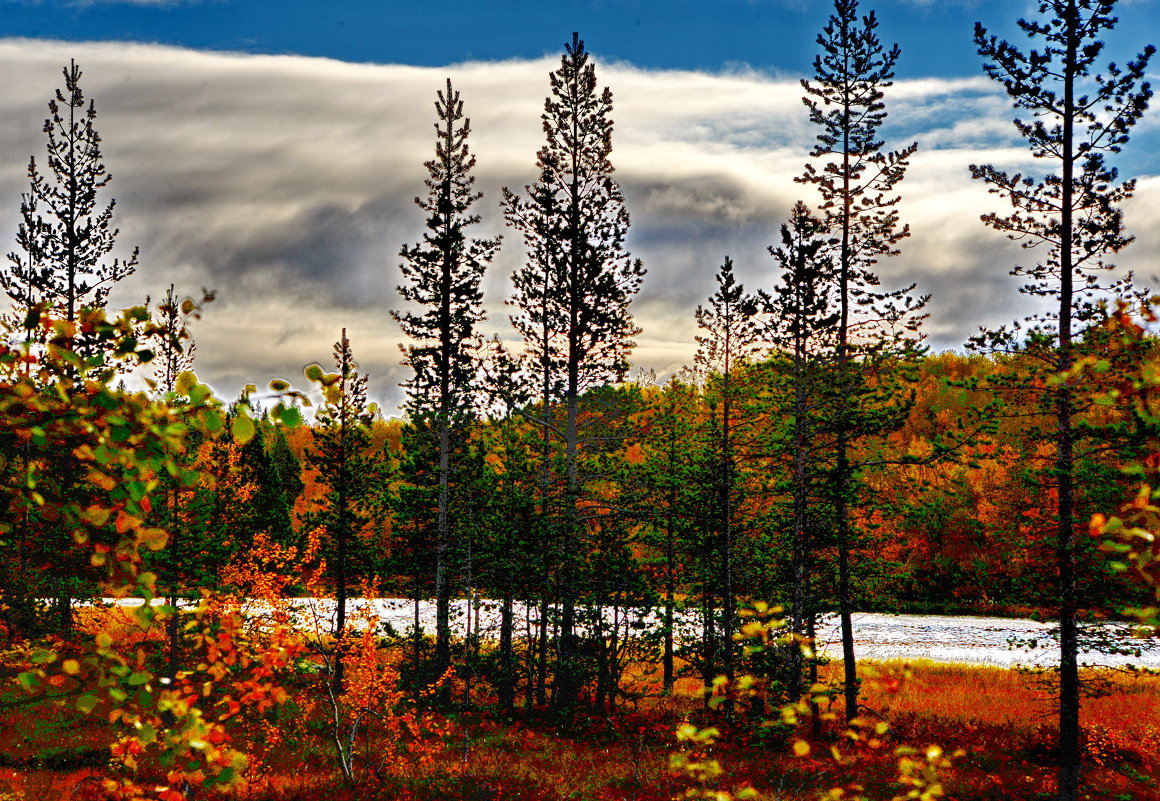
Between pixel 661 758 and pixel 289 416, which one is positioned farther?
pixel 661 758

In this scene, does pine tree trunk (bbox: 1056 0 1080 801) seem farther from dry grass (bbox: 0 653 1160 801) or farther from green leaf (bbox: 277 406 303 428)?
green leaf (bbox: 277 406 303 428)

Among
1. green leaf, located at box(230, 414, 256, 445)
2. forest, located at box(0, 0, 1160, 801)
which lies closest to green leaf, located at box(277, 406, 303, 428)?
green leaf, located at box(230, 414, 256, 445)

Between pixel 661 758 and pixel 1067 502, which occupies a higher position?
pixel 1067 502

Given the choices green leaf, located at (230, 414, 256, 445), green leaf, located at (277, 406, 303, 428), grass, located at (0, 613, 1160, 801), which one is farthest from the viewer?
grass, located at (0, 613, 1160, 801)

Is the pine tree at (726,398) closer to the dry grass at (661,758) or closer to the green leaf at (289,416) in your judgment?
the dry grass at (661,758)

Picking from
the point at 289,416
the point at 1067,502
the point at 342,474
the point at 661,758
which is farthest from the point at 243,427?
the point at 342,474

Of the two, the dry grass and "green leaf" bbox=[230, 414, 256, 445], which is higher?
"green leaf" bbox=[230, 414, 256, 445]

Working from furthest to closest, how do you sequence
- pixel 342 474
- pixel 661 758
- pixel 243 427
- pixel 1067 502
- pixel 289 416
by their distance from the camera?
pixel 342 474 → pixel 661 758 → pixel 1067 502 → pixel 289 416 → pixel 243 427

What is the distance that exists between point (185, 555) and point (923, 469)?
44819 mm

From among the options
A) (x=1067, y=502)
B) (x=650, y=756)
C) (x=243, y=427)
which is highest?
(x=243, y=427)

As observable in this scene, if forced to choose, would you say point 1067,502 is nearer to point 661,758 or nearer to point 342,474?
point 661,758

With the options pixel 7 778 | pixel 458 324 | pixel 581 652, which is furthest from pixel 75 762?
pixel 458 324

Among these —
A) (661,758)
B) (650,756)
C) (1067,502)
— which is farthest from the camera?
(650,756)

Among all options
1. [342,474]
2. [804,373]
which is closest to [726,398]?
[804,373]
